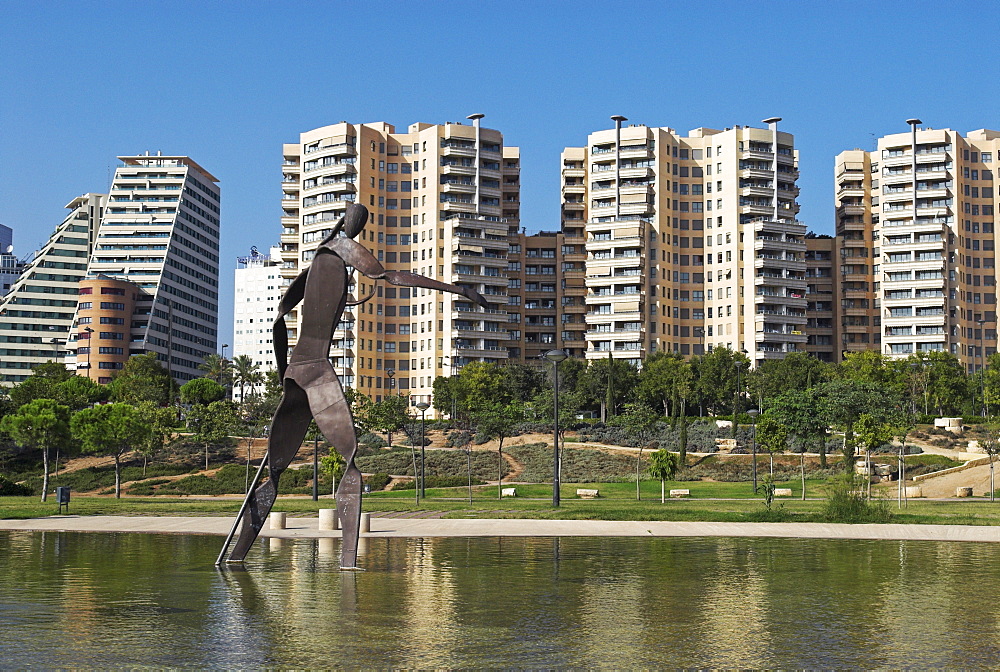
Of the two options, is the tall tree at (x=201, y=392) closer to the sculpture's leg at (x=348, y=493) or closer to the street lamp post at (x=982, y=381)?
the street lamp post at (x=982, y=381)

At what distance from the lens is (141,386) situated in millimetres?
113812

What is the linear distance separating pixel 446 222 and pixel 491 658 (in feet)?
427

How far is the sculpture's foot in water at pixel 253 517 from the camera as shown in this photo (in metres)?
22.1

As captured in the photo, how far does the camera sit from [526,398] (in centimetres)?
12088

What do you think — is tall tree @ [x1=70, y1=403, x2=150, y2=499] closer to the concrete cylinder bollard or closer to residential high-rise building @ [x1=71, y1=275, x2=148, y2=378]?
the concrete cylinder bollard

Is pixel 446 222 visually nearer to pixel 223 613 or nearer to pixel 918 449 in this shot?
pixel 918 449

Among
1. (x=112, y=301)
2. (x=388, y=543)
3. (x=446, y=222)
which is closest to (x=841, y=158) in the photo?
(x=446, y=222)

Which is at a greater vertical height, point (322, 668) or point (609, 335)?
point (609, 335)

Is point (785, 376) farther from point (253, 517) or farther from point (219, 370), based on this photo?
point (253, 517)

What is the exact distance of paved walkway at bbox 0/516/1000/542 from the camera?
30.5 metres

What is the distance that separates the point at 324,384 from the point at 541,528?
13020mm

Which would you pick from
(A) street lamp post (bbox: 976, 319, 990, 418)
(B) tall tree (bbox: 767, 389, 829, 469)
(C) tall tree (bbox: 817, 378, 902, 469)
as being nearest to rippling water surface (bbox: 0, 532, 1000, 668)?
(B) tall tree (bbox: 767, 389, 829, 469)

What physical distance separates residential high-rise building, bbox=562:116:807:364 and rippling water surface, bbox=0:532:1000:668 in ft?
375

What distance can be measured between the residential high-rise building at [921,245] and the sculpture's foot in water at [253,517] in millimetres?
130399
